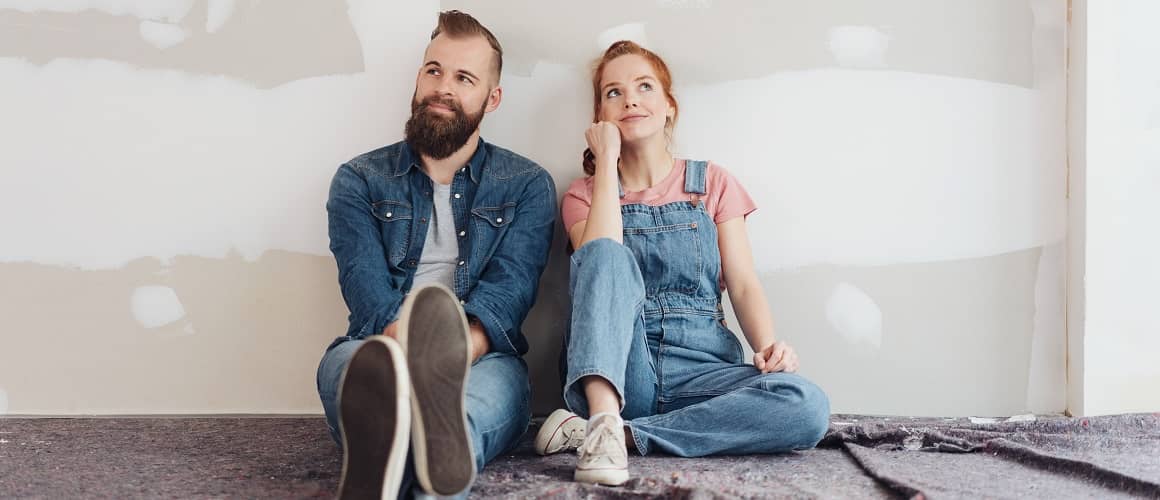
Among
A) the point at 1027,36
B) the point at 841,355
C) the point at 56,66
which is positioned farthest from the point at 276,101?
the point at 1027,36

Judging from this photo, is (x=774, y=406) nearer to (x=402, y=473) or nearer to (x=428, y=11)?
(x=402, y=473)

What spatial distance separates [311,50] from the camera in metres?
2.32

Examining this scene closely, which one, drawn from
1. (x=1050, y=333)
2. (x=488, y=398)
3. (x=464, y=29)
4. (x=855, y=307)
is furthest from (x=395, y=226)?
(x=1050, y=333)

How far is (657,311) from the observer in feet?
6.40

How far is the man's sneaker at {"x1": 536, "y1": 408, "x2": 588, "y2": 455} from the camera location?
1.80 m

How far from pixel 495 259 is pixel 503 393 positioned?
16.5 inches

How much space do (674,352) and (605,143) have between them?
0.51 m

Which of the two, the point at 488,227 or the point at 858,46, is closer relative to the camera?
the point at 488,227

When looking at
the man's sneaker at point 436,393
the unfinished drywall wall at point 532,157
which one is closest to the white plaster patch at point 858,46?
the unfinished drywall wall at point 532,157

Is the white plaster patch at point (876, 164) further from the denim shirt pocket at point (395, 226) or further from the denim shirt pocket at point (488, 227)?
the denim shirt pocket at point (395, 226)

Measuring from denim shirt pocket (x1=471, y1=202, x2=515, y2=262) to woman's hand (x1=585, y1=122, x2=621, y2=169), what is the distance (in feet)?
0.80

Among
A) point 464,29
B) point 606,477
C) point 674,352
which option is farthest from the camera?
point 464,29

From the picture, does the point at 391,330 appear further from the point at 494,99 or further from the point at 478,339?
the point at 494,99

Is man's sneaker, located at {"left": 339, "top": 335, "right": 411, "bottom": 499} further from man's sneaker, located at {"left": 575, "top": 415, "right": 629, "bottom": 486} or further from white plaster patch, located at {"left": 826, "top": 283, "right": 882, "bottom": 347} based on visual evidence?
white plaster patch, located at {"left": 826, "top": 283, "right": 882, "bottom": 347}
